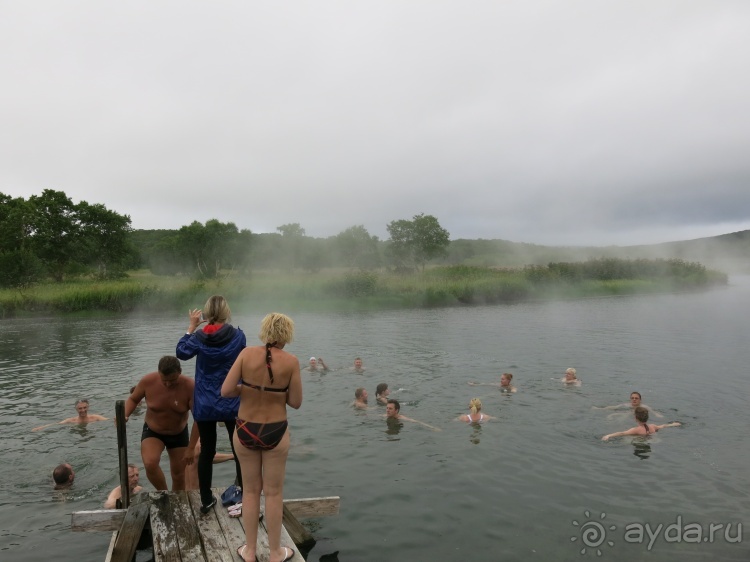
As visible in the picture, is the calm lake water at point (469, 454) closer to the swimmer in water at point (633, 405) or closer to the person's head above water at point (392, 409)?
the person's head above water at point (392, 409)

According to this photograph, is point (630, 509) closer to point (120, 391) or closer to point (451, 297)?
point (120, 391)

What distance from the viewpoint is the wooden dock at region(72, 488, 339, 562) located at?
5926 millimetres

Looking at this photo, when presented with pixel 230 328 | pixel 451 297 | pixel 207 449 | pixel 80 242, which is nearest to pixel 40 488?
pixel 207 449

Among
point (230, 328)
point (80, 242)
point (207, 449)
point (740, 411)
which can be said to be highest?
point (80, 242)

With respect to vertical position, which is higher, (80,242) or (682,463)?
(80,242)

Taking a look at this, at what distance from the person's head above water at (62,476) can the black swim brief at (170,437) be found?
3.32m

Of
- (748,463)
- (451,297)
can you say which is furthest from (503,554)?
(451,297)

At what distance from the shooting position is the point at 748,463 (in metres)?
10.7

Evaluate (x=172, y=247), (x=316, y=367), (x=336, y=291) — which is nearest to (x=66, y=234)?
(x=172, y=247)

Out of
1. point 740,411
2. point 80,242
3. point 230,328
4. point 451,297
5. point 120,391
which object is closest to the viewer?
point 230,328

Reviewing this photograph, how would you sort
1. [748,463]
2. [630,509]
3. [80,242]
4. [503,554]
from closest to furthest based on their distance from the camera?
[503,554] < [630,509] < [748,463] < [80,242]

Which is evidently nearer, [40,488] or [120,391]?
[40,488]

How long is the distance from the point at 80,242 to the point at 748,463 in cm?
6811

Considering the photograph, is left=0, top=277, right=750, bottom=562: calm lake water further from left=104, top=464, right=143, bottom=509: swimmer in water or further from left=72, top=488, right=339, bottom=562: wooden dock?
left=72, top=488, right=339, bottom=562: wooden dock
